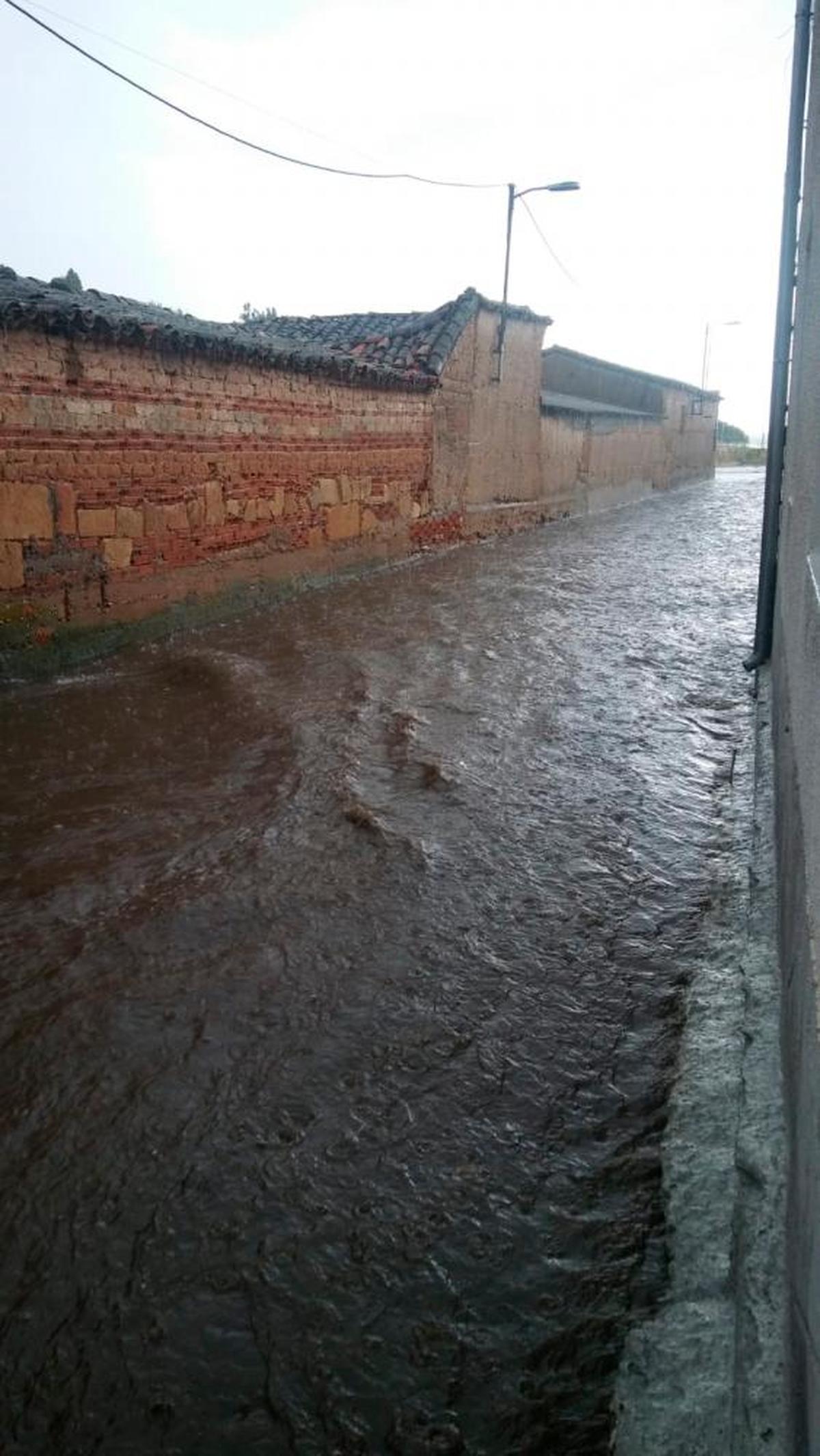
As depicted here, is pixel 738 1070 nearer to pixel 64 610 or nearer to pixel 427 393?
pixel 64 610

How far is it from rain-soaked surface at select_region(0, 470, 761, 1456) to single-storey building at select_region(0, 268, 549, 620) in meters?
1.73

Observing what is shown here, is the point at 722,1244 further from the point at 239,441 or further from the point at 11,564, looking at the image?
the point at 239,441

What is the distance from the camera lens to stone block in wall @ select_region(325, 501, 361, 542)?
11.4 m

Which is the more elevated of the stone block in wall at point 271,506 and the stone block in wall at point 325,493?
the stone block in wall at point 325,493

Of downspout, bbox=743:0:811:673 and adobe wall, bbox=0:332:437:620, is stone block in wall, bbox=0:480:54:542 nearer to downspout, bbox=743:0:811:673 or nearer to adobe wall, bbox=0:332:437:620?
adobe wall, bbox=0:332:437:620

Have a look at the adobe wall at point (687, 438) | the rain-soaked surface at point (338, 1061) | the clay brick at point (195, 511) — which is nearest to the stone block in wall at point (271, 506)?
the clay brick at point (195, 511)

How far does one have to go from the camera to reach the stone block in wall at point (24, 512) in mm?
6910

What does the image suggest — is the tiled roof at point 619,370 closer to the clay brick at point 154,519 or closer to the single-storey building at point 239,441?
the single-storey building at point 239,441

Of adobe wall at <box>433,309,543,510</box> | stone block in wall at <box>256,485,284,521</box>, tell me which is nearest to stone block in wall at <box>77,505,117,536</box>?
stone block in wall at <box>256,485,284,521</box>

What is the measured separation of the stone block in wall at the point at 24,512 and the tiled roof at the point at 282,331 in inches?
41.8

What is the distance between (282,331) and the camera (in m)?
16.3

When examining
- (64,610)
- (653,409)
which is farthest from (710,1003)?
(653,409)

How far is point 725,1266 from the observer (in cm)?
213

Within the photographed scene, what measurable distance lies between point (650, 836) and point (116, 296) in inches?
353
